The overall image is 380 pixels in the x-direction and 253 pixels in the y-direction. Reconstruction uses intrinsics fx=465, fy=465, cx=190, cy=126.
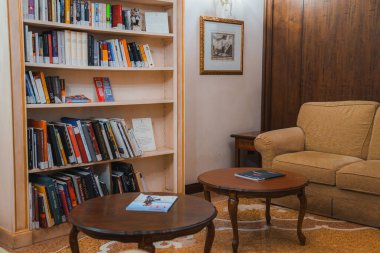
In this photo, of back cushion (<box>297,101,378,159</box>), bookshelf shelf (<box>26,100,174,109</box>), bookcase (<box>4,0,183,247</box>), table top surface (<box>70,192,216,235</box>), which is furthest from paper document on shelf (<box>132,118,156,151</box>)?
back cushion (<box>297,101,378,159</box>)

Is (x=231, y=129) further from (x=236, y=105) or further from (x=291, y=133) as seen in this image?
(x=291, y=133)

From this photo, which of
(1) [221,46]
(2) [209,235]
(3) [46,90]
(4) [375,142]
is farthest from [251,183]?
(1) [221,46]

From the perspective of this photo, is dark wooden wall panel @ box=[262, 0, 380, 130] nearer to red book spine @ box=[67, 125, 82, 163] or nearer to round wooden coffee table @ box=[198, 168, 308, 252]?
round wooden coffee table @ box=[198, 168, 308, 252]

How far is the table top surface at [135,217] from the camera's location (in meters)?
2.15

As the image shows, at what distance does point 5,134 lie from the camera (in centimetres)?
308

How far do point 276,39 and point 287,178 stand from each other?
7.65 ft

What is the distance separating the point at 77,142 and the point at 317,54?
2.66 meters

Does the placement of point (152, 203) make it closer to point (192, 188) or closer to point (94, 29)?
point (94, 29)

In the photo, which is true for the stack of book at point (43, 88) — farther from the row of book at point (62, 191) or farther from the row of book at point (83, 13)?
the row of book at point (62, 191)

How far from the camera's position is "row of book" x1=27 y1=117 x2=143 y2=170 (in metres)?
3.15

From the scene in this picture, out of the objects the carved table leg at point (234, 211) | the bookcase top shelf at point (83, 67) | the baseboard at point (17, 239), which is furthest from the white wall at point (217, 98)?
the baseboard at point (17, 239)

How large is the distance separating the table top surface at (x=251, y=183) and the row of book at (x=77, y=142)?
76cm

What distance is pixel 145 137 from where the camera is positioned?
3949 mm

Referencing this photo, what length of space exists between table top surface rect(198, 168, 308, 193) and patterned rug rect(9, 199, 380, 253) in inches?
16.8
